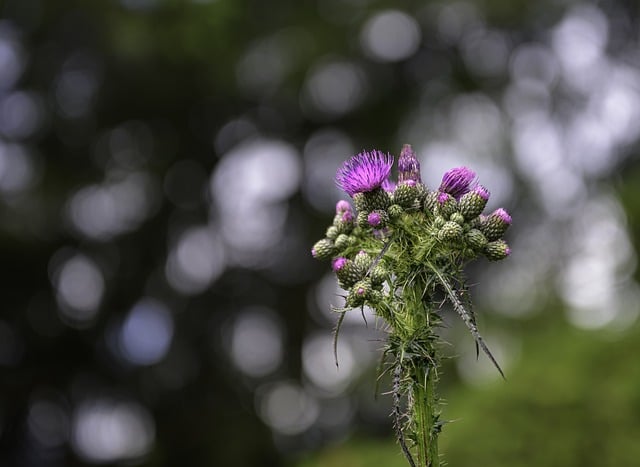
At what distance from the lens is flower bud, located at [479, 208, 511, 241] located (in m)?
2.35

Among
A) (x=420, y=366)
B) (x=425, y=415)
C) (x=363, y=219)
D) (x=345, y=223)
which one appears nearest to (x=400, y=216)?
(x=363, y=219)

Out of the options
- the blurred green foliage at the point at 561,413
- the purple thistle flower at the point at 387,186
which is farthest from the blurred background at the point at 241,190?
the purple thistle flower at the point at 387,186

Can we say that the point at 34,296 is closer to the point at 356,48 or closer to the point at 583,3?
the point at 356,48

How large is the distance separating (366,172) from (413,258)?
34 cm

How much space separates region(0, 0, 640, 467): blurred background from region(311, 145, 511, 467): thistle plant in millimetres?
9101

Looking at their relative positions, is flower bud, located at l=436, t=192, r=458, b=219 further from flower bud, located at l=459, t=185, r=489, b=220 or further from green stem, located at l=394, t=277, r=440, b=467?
green stem, located at l=394, t=277, r=440, b=467

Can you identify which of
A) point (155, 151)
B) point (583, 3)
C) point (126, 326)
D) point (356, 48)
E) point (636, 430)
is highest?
point (583, 3)

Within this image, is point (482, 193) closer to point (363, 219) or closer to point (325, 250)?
point (363, 219)

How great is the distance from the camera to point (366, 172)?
8.07ft

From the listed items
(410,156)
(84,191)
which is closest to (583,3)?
(84,191)

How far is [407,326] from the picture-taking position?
227 centimetres

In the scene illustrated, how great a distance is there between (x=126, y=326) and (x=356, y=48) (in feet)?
20.3

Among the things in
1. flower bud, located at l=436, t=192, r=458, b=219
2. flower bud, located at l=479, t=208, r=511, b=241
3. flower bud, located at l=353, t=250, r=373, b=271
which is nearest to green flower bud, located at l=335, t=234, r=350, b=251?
flower bud, located at l=353, t=250, r=373, b=271

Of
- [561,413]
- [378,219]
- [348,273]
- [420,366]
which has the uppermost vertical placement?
[561,413]
